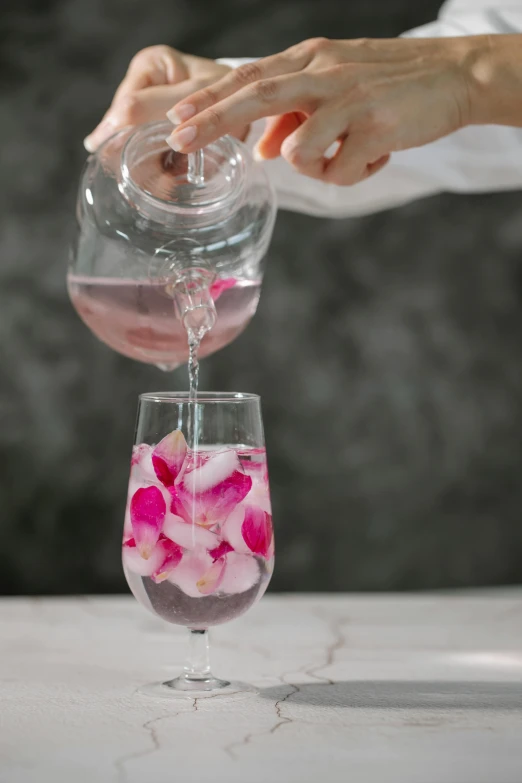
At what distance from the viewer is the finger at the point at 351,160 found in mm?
996

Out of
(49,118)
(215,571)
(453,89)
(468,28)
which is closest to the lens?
(215,571)

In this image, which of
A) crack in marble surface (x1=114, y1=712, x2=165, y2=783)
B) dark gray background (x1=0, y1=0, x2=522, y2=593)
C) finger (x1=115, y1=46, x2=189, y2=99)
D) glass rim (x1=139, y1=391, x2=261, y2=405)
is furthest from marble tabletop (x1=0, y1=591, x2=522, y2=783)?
dark gray background (x1=0, y1=0, x2=522, y2=593)

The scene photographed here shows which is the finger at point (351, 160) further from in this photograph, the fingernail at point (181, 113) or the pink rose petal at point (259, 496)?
the pink rose petal at point (259, 496)

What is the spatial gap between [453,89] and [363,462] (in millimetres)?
1332

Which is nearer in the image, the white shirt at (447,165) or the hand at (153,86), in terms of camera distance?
the hand at (153,86)

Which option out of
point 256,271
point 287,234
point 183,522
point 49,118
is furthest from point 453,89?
point 49,118

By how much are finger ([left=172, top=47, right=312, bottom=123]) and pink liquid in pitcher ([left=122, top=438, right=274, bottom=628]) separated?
0.29m

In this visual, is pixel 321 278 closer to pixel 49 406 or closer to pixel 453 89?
pixel 49 406

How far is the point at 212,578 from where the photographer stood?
32.6 inches

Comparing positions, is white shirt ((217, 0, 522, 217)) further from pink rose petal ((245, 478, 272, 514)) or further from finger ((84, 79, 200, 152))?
pink rose petal ((245, 478, 272, 514))

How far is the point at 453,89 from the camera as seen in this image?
39.8 inches

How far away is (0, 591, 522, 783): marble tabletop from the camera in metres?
0.71

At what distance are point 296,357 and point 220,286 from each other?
123 cm

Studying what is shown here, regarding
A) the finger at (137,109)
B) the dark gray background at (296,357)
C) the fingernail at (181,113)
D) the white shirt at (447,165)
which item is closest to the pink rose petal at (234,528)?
the fingernail at (181,113)
